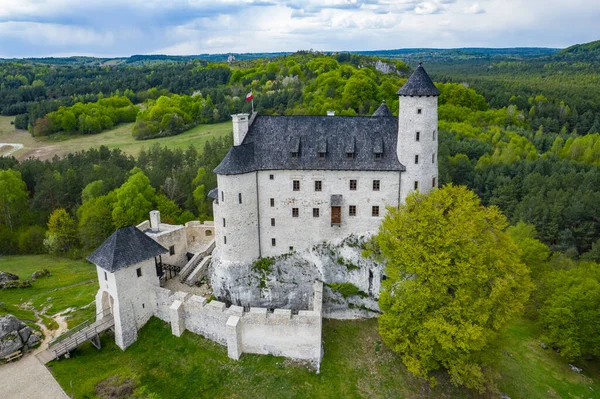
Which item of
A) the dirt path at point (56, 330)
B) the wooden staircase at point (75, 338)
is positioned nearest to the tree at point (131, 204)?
the dirt path at point (56, 330)

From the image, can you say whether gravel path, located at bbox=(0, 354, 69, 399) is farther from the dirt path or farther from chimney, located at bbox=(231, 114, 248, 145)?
chimney, located at bbox=(231, 114, 248, 145)

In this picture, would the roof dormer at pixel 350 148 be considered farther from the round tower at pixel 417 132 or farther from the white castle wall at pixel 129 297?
the white castle wall at pixel 129 297

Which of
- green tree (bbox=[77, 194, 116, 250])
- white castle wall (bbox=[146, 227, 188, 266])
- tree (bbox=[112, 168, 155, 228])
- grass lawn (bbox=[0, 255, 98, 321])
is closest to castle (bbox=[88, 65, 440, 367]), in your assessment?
white castle wall (bbox=[146, 227, 188, 266])

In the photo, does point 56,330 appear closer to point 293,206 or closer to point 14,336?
point 14,336

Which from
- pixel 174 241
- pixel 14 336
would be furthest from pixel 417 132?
pixel 14 336

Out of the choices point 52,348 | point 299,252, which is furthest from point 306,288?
point 52,348

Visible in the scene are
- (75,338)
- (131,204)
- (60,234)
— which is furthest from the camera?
(60,234)

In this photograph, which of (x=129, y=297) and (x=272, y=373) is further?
(x=129, y=297)
